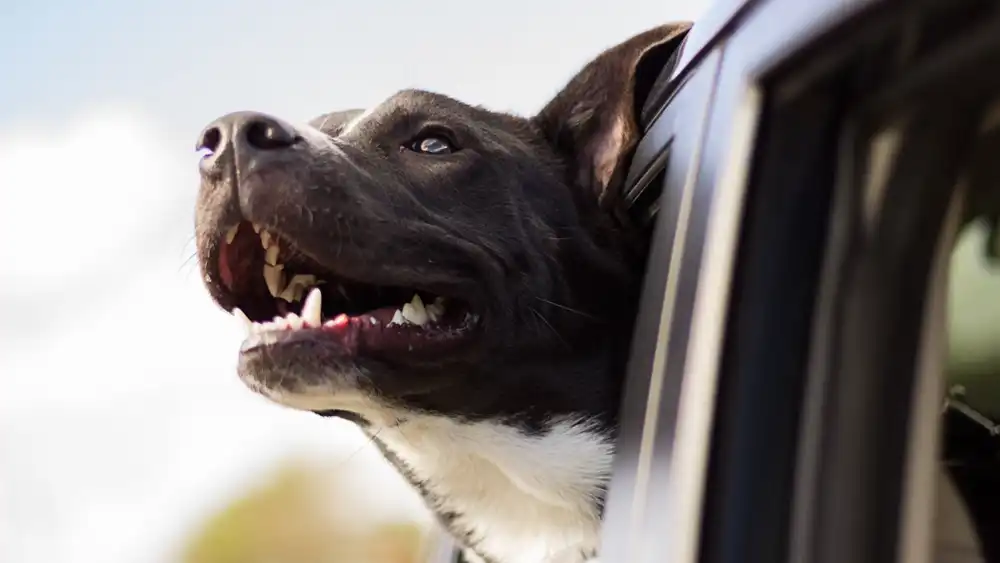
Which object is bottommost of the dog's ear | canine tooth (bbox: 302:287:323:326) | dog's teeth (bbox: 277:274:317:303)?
canine tooth (bbox: 302:287:323:326)

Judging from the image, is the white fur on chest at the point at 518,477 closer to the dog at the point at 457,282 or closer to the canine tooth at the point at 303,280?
the dog at the point at 457,282

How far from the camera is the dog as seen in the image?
1487 mm

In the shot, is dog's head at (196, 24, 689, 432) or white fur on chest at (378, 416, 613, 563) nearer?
dog's head at (196, 24, 689, 432)

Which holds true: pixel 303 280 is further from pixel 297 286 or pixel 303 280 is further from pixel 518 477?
pixel 518 477

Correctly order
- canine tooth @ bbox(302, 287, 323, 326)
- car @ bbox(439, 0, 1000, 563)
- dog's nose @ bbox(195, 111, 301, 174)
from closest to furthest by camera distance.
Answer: car @ bbox(439, 0, 1000, 563), dog's nose @ bbox(195, 111, 301, 174), canine tooth @ bbox(302, 287, 323, 326)

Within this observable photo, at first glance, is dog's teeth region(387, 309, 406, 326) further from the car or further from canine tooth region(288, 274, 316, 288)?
the car

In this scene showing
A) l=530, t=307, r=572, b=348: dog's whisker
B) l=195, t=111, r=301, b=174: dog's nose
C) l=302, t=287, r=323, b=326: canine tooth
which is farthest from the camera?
l=530, t=307, r=572, b=348: dog's whisker

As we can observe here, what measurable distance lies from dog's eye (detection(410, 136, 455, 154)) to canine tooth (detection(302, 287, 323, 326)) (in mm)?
320

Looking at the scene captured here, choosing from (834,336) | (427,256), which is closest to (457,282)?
(427,256)

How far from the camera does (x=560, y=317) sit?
167 cm

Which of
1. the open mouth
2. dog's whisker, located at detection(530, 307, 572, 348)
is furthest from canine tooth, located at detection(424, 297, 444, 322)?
dog's whisker, located at detection(530, 307, 572, 348)

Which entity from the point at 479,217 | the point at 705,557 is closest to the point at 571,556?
the point at 479,217

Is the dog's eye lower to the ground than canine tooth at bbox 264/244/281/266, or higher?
higher

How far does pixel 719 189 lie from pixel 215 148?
0.78 m
